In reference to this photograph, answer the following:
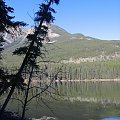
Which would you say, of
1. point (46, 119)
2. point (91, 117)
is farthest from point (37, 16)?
point (91, 117)

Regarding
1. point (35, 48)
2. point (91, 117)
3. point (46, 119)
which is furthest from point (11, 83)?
point (91, 117)

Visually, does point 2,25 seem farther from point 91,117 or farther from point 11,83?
point 91,117

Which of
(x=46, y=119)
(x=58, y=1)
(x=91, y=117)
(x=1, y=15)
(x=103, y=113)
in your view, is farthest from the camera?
(x=103, y=113)

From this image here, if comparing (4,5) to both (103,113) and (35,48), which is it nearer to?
(35,48)

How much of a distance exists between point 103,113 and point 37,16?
53.8 metres

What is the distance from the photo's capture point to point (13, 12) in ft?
84.4

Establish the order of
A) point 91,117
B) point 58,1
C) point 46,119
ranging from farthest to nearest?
1. point 91,117
2. point 46,119
3. point 58,1

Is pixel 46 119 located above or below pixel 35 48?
below

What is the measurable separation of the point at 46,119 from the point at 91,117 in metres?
14.2

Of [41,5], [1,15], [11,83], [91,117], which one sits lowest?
[91,117]

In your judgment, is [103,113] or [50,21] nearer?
[50,21]

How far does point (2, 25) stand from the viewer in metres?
25.2

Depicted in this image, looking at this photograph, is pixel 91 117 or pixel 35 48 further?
pixel 91 117

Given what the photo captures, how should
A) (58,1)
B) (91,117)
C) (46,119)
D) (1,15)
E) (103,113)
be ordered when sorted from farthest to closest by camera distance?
(103,113)
(91,117)
(46,119)
(58,1)
(1,15)
